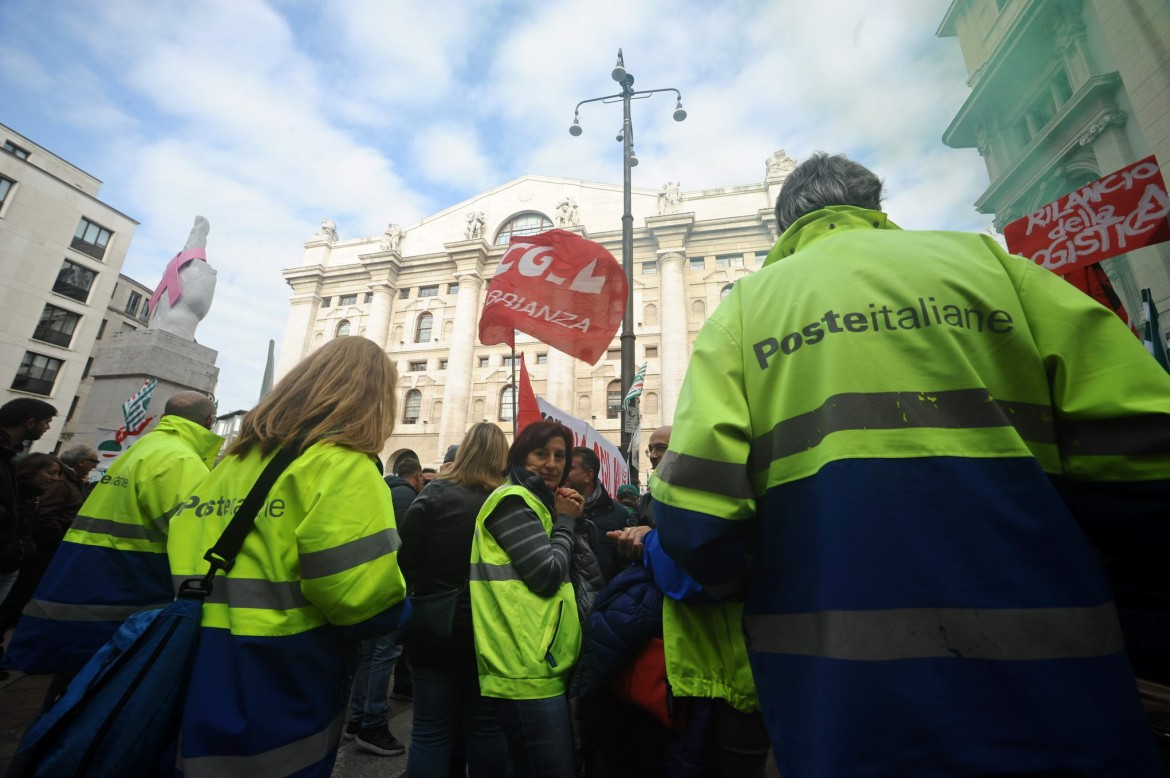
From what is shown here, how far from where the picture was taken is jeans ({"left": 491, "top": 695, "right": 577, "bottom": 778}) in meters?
1.94

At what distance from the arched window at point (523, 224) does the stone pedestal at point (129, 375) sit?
93.1 feet

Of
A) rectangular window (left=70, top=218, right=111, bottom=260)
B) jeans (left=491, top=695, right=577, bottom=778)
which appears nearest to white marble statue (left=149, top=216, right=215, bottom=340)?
jeans (left=491, top=695, right=577, bottom=778)

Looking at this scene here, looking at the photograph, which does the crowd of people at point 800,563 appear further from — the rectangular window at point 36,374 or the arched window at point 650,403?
the rectangular window at point 36,374

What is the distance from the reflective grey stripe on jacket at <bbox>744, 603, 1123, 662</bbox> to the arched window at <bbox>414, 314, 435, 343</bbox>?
3242 cm

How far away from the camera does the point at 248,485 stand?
65.1 inches

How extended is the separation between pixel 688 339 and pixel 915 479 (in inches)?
1049

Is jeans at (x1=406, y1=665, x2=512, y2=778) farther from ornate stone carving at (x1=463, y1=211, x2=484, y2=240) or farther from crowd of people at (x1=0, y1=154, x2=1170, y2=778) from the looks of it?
ornate stone carving at (x1=463, y1=211, x2=484, y2=240)

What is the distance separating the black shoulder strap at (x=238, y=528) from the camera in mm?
1424

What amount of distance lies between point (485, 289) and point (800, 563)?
30.7 metres

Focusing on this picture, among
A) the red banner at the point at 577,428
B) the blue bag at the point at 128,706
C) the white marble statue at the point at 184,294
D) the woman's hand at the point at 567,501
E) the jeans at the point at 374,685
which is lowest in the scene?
the jeans at the point at 374,685

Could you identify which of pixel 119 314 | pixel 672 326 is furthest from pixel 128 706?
pixel 119 314

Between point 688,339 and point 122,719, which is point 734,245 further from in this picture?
point 122,719

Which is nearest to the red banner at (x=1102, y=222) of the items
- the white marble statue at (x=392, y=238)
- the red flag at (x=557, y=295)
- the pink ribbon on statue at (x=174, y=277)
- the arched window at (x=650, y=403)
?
the red flag at (x=557, y=295)

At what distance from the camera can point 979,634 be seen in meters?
0.88
